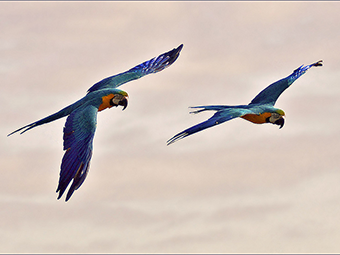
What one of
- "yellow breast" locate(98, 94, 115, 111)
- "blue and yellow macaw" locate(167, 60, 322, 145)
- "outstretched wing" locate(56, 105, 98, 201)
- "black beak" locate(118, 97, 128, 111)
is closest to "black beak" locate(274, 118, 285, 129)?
"blue and yellow macaw" locate(167, 60, 322, 145)

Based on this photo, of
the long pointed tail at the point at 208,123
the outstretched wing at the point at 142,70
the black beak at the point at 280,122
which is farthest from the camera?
the outstretched wing at the point at 142,70

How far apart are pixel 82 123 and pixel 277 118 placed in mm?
6756

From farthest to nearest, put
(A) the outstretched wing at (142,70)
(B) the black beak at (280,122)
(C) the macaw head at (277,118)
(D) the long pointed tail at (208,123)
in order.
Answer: (A) the outstretched wing at (142,70)
(B) the black beak at (280,122)
(C) the macaw head at (277,118)
(D) the long pointed tail at (208,123)

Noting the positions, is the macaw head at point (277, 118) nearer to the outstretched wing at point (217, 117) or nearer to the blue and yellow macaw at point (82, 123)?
the outstretched wing at point (217, 117)

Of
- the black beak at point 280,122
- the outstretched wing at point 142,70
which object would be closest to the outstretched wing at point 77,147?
the outstretched wing at point 142,70

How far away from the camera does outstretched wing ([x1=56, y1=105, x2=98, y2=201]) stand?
18.1 metres

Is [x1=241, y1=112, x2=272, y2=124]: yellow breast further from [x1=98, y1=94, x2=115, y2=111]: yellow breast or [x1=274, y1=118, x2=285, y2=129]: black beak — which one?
[x1=98, y1=94, x2=115, y2=111]: yellow breast

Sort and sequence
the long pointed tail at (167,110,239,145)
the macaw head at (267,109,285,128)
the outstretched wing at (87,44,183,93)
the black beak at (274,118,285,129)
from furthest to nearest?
the outstretched wing at (87,44,183,93) < the black beak at (274,118,285,129) < the macaw head at (267,109,285,128) < the long pointed tail at (167,110,239,145)

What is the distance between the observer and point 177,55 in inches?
1016

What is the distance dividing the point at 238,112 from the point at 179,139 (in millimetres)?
2868

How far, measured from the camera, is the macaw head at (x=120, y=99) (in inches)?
839

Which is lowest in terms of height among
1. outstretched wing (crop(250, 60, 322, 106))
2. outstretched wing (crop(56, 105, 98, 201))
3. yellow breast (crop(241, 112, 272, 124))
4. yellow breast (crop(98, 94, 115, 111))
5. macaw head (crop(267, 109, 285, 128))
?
outstretched wing (crop(56, 105, 98, 201))

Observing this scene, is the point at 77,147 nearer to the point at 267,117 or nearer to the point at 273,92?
the point at 267,117

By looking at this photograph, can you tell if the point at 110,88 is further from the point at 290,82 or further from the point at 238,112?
the point at 290,82
